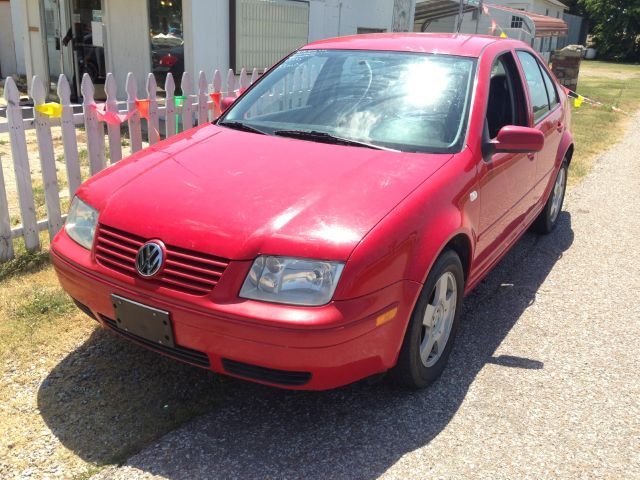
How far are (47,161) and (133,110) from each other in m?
0.88

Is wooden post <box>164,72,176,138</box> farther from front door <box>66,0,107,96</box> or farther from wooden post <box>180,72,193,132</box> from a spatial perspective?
front door <box>66,0,107,96</box>

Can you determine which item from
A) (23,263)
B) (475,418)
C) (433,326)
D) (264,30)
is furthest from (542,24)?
(475,418)

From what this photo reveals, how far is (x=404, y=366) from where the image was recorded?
9.48 feet

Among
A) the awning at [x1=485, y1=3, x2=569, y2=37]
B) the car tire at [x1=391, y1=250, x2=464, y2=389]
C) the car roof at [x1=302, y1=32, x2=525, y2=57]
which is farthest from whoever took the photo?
the awning at [x1=485, y1=3, x2=569, y2=37]

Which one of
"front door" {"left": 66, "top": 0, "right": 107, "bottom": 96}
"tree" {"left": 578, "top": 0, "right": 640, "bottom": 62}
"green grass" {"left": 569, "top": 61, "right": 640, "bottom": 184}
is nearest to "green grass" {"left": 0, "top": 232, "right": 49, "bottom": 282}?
"green grass" {"left": 569, "top": 61, "right": 640, "bottom": 184}

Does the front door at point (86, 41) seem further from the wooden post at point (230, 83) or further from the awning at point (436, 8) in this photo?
the awning at point (436, 8)

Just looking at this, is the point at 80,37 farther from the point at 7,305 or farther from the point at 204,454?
the point at 204,454

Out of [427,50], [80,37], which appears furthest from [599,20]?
[427,50]

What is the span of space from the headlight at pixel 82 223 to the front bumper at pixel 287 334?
0.23 m

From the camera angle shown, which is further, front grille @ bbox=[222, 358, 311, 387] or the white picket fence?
the white picket fence

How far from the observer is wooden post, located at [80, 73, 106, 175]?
4586mm

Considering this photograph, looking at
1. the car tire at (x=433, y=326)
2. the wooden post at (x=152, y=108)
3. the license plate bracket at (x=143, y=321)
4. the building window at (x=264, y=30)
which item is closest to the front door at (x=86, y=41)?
the building window at (x=264, y=30)

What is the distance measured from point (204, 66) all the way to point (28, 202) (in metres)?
5.78

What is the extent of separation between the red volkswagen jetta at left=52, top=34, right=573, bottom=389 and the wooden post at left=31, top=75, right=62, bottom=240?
4.51ft
